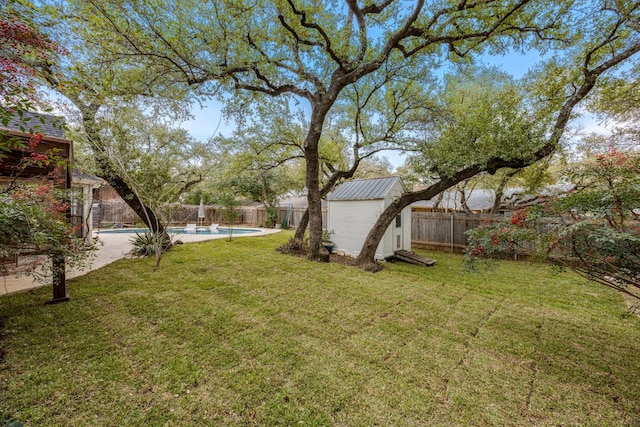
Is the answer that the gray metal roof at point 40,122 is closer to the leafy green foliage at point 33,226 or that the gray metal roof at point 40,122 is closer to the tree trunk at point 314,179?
the leafy green foliage at point 33,226

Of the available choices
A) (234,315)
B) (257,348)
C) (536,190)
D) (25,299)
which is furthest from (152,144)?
(536,190)

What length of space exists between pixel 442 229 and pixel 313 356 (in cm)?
876

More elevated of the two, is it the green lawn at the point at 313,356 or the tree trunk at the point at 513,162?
the tree trunk at the point at 513,162

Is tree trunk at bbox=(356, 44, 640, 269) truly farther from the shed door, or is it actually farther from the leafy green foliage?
the leafy green foliage

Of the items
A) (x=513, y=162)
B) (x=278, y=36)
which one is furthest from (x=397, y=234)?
(x=278, y=36)

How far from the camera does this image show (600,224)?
239cm

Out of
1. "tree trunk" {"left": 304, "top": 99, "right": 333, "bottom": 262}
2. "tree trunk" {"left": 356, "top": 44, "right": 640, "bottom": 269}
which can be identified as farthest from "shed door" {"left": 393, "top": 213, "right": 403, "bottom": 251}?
"tree trunk" {"left": 304, "top": 99, "right": 333, "bottom": 262}

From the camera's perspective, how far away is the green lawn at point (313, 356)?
2.01 m

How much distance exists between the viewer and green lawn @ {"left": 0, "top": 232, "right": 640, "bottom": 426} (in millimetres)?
2006

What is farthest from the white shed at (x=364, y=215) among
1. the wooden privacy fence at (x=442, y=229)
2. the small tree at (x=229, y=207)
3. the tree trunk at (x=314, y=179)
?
the small tree at (x=229, y=207)

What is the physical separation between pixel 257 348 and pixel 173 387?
34.6 inches

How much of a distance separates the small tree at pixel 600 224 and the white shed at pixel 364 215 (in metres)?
4.93

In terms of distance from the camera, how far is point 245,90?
23.6 feet

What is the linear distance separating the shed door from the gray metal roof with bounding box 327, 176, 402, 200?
3.98ft
